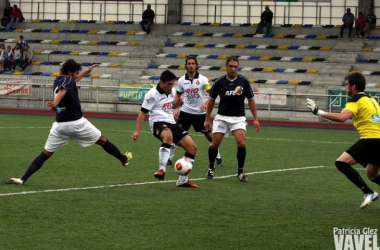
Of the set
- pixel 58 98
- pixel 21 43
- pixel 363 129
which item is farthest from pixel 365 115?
pixel 21 43

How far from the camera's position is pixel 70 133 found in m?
13.4

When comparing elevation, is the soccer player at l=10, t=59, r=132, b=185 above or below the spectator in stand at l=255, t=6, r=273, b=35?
below

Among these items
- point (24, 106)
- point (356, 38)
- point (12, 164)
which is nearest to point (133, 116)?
point (24, 106)

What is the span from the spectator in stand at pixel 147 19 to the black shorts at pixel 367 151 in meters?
33.9

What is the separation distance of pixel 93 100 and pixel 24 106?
3.41 metres

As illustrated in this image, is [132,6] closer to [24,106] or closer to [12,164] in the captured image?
[24,106]

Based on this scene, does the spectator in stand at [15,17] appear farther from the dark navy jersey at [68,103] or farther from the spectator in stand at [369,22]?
the dark navy jersey at [68,103]

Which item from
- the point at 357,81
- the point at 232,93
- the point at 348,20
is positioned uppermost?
the point at 348,20

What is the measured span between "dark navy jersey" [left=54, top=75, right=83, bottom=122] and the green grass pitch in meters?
1.10

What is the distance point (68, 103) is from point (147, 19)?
104 feet

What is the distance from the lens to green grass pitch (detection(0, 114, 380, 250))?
29.5ft

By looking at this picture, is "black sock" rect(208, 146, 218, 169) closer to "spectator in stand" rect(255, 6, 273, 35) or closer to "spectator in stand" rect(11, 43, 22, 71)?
"spectator in stand" rect(255, 6, 273, 35)

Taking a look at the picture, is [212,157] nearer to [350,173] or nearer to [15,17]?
[350,173]

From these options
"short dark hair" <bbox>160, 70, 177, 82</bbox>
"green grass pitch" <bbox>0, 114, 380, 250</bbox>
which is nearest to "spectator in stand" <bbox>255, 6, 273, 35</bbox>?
"green grass pitch" <bbox>0, 114, 380, 250</bbox>
